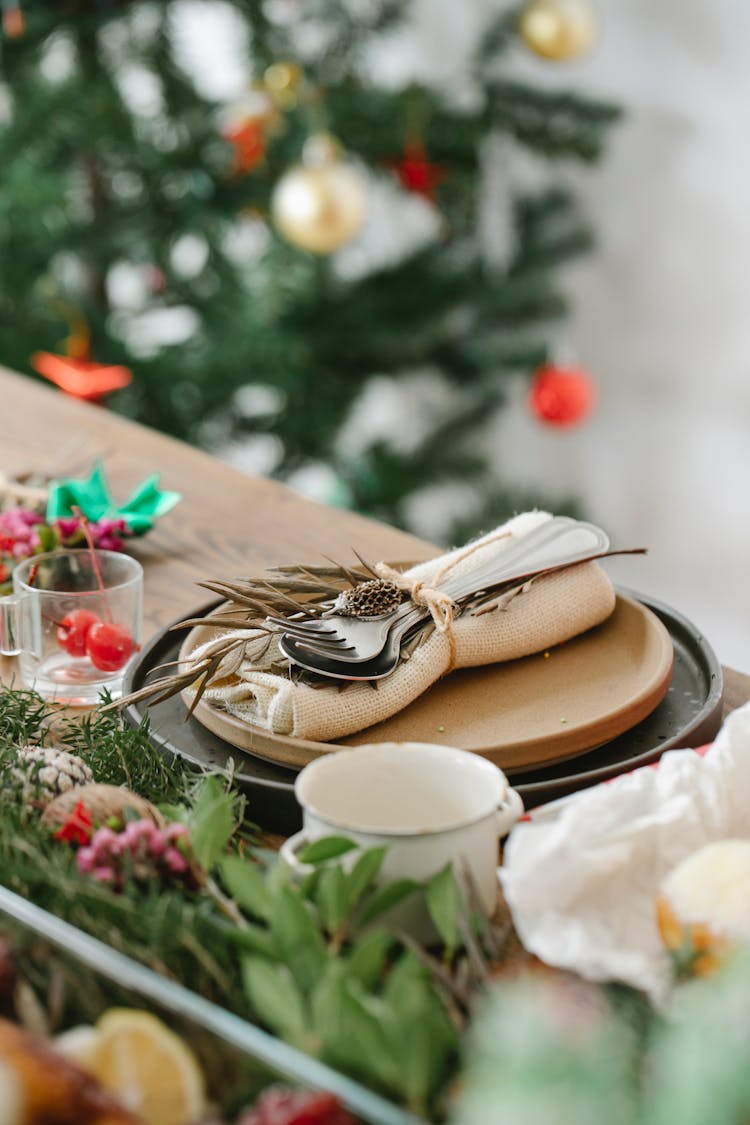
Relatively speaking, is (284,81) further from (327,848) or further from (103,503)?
(327,848)

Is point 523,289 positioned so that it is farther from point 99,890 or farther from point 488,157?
point 99,890

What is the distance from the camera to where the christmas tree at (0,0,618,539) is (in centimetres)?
198

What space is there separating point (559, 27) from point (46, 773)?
1775mm

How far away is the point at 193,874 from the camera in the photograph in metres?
0.60

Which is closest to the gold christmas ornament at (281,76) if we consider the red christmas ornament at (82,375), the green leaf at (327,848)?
the red christmas ornament at (82,375)

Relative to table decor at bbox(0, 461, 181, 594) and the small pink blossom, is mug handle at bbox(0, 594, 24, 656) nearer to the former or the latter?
table decor at bbox(0, 461, 181, 594)

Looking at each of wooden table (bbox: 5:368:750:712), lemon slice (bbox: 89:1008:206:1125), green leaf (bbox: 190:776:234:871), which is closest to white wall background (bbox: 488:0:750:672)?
wooden table (bbox: 5:368:750:712)

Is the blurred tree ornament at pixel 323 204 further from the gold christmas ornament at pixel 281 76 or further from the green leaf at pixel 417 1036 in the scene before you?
the green leaf at pixel 417 1036

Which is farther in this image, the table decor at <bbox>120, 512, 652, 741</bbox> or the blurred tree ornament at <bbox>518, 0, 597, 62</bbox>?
the blurred tree ornament at <bbox>518, 0, 597, 62</bbox>

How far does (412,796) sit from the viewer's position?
2.09 feet

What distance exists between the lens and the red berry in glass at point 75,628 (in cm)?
88

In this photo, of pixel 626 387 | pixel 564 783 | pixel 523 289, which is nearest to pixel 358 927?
pixel 564 783

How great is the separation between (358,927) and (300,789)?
7cm

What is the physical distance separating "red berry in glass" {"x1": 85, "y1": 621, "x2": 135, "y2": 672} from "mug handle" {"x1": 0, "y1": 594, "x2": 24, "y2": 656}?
5cm
